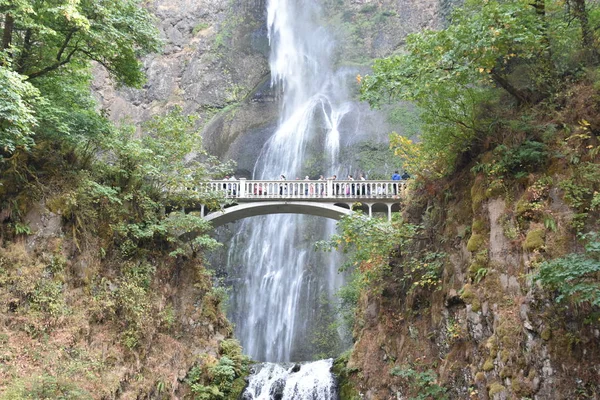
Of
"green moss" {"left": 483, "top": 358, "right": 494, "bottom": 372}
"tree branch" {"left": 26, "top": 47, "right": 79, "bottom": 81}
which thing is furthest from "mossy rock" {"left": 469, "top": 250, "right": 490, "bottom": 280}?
"tree branch" {"left": 26, "top": 47, "right": 79, "bottom": 81}

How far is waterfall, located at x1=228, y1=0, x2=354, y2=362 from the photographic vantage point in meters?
26.5

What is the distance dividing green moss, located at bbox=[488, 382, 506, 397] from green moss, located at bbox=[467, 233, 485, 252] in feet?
9.23

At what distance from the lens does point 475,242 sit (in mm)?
10469

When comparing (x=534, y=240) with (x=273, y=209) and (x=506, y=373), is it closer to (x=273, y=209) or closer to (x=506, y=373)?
(x=506, y=373)

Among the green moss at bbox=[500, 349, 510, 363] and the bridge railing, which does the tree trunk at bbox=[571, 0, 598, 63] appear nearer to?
the green moss at bbox=[500, 349, 510, 363]

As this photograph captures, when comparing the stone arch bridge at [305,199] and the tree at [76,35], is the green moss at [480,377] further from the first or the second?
the tree at [76,35]

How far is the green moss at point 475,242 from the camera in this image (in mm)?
10375

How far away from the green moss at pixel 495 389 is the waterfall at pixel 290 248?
699 inches

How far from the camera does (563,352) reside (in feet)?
24.9

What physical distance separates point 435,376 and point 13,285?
982 centimetres

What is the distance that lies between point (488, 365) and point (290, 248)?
2055cm

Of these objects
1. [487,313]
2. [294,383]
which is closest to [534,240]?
[487,313]

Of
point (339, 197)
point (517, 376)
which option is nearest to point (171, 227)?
point (339, 197)

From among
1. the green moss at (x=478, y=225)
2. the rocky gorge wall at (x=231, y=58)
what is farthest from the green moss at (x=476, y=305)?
the rocky gorge wall at (x=231, y=58)
